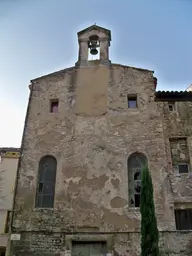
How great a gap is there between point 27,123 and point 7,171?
601cm

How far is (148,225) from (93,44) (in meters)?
10.6

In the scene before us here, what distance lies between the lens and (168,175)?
42.2 feet

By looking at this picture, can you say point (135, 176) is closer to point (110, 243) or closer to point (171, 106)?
point (110, 243)

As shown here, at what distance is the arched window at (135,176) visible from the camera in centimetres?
1274

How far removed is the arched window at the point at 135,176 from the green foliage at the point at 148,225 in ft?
8.37

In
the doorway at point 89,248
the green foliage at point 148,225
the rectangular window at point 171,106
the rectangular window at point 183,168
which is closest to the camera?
the green foliage at point 148,225

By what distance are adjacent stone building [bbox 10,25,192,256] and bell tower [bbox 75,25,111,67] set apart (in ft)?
0.28

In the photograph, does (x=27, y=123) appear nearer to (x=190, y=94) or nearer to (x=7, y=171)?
(x=7, y=171)

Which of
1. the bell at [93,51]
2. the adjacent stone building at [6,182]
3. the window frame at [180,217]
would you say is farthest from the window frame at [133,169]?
the adjacent stone building at [6,182]

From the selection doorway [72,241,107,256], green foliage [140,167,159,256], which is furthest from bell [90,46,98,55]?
doorway [72,241,107,256]

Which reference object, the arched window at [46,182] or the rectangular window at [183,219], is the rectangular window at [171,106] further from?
the arched window at [46,182]

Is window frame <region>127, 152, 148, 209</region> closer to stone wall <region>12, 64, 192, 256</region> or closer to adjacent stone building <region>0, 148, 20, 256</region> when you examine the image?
stone wall <region>12, 64, 192, 256</region>

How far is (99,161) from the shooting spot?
1354cm

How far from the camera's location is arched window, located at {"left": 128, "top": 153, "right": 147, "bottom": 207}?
12739 millimetres
